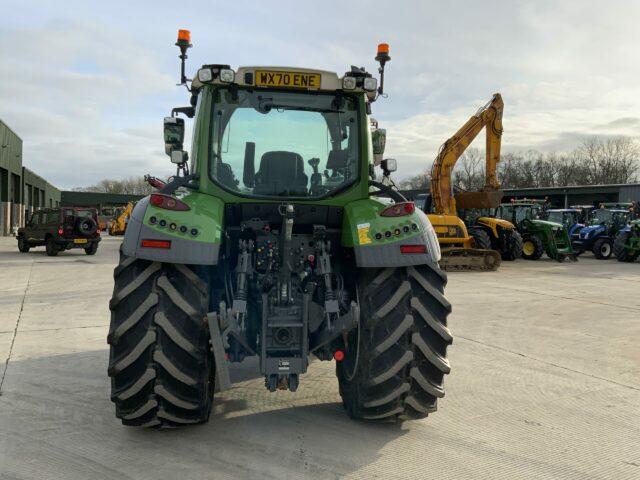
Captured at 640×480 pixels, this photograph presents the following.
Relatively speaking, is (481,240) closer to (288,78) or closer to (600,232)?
(600,232)

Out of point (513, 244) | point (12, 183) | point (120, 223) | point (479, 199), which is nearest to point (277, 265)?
point (479, 199)

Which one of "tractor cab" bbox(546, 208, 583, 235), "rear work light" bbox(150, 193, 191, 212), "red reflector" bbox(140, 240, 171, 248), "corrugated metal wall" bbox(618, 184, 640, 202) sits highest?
"corrugated metal wall" bbox(618, 184, 640, 202)

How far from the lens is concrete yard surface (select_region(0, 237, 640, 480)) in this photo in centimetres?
333

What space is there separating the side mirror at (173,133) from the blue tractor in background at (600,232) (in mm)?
21017

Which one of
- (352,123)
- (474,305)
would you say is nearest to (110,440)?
(352,123)

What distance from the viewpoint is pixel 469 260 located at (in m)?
15.8

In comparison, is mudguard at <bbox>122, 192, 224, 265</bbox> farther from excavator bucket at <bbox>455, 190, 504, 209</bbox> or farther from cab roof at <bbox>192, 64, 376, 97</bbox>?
excavator bucket at <bbox>455, 190, 504, 209</bbox>

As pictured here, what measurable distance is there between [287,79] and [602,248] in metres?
21.7

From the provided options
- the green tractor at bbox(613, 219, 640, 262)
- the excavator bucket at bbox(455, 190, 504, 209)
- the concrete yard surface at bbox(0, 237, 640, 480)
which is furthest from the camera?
the green tractor at bbox(613, 219, 640, 262)

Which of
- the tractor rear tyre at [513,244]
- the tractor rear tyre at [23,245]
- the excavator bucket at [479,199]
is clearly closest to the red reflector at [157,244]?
the excavator bucket at [479,199]

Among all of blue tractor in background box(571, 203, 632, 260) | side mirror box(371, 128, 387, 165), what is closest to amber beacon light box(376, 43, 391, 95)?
side mirror box(371, 128, 387, 165)

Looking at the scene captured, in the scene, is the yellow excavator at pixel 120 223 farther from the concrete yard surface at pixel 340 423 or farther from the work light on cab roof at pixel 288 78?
the work light on cab roof at pixel 288 78

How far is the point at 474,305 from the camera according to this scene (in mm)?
9656

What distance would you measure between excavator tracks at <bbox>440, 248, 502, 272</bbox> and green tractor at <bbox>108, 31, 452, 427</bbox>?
37.8 ft
